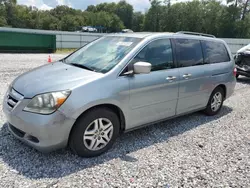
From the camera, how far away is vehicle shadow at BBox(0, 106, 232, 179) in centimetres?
286

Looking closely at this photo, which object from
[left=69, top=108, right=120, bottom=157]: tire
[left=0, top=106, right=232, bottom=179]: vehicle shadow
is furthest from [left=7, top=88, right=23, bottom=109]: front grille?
[left=69, top=108, right=120, bottom=157]: tire

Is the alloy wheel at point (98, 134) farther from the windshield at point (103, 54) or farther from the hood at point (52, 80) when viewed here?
the windshield at point (103, 54)

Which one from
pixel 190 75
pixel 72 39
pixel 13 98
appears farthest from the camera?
pixel 72 39

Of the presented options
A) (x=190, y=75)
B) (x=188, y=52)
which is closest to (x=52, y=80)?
(x=190, y=75)

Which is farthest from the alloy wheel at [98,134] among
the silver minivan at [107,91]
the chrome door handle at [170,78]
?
the chrome door handle at [170,78]

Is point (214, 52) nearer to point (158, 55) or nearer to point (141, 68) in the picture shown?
point (158, 55)

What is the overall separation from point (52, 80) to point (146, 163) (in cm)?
168

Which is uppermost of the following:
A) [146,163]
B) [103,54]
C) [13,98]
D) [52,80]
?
[103,54]

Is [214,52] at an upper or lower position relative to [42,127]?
upper

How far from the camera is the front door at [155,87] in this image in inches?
137

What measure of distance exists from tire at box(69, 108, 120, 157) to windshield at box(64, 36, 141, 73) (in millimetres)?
645

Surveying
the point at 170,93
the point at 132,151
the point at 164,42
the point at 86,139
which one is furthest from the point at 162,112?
the point at 86,139

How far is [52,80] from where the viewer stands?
311 centimetres

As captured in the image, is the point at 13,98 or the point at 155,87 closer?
the point at 13,98
